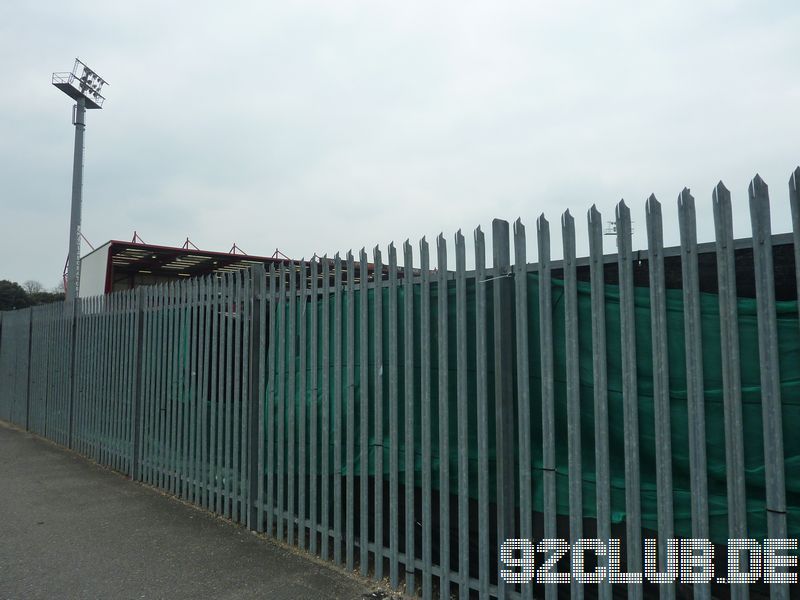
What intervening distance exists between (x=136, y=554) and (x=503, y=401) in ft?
11.2

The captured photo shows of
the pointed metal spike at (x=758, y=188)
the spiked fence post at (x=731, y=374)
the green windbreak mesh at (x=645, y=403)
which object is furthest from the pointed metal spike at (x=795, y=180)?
the green windbreak mesh at (x=645, y=403)

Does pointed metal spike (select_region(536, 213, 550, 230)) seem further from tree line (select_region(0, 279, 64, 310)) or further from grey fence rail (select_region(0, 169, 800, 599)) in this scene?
tree line (select_region(0, 279, 64, 310))

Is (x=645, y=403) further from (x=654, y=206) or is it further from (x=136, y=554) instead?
(x=136, y=554)

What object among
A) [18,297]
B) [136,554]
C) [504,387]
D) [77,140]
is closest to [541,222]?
[504,387]

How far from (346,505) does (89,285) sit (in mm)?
22015

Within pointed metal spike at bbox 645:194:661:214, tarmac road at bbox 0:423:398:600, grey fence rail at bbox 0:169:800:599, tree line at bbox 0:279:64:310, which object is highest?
tree line at bbox 0:279:64:310

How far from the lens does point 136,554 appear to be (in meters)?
4.79

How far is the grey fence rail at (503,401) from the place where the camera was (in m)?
2.75

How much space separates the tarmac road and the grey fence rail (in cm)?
26

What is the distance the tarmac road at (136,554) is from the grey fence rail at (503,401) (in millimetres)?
256

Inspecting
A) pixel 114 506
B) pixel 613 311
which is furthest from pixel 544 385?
pixel 114 506

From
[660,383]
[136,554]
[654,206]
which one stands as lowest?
[136,554]

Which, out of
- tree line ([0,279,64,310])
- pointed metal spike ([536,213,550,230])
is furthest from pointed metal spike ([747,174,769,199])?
tree line ([0,279,64,310])

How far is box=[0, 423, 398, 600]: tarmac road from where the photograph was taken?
414cm
